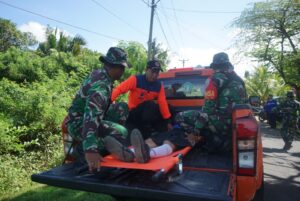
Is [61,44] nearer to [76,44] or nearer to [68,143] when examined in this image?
[76,44]

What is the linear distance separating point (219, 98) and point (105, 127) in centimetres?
156

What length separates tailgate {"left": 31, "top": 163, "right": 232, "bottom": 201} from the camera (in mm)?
2600

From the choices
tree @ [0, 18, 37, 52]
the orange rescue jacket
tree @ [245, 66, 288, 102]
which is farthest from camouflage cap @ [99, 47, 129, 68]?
tree @ [0, 18, 37, 52]

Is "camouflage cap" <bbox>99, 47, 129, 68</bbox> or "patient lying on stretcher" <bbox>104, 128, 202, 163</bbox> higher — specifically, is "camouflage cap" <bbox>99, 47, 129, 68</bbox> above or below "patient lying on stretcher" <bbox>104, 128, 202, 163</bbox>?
above

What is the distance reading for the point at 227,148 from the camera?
12.6ft

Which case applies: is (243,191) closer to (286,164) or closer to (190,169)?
(190,169)

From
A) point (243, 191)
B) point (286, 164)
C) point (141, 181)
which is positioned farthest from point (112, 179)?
point (286, 164)

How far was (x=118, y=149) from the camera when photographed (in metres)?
3.12

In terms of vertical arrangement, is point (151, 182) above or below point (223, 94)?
below

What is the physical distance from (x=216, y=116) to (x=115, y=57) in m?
1.49

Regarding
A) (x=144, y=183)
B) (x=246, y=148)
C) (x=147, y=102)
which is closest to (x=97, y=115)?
(x=144, y=183)

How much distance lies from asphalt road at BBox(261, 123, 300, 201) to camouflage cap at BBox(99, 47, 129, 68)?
10.2 ft

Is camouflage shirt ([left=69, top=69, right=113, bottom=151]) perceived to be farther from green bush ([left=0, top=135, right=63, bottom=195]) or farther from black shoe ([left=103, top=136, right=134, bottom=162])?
green bush ([left=0, top=135, right=63, bottom=195])

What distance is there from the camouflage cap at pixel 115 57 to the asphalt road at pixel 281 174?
122 inches
